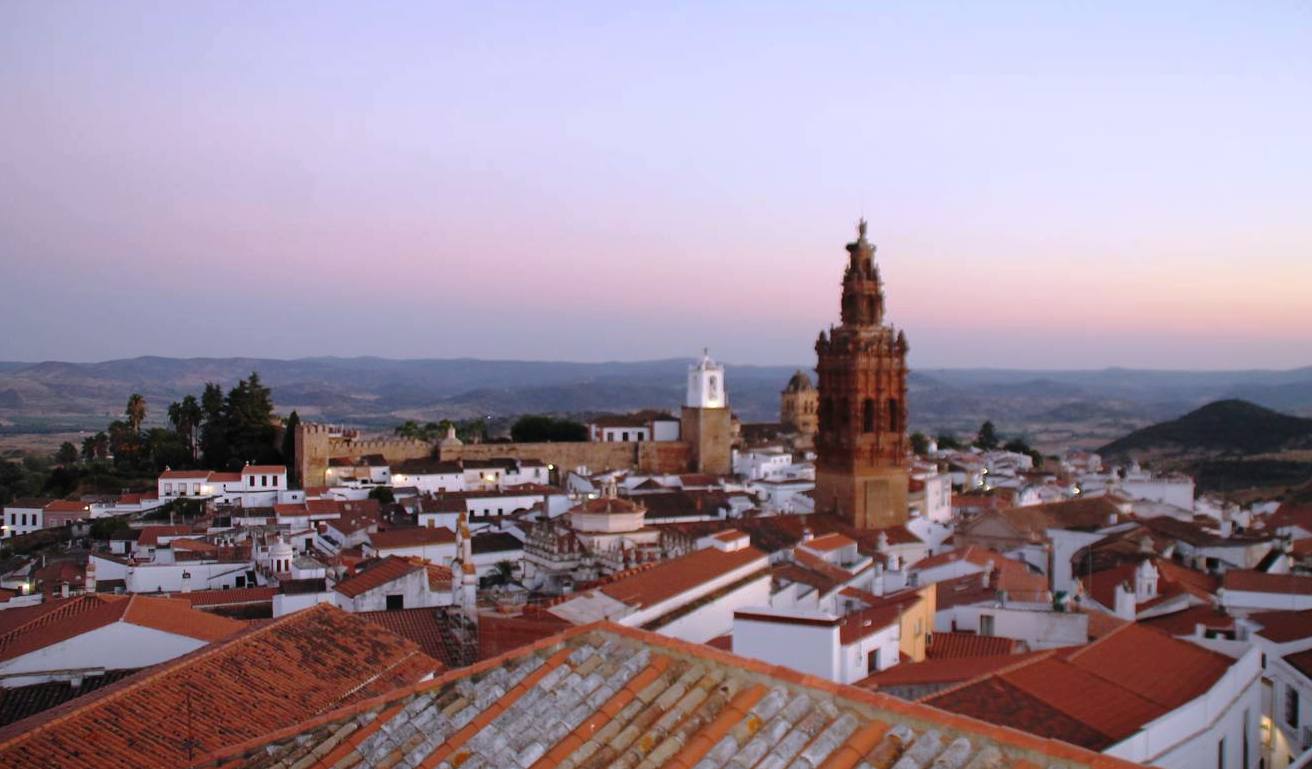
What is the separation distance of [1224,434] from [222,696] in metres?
84.7

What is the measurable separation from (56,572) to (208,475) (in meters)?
17.6

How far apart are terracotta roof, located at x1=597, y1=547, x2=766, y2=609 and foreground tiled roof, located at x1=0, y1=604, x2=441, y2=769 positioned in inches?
92.9

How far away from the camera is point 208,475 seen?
4338cm

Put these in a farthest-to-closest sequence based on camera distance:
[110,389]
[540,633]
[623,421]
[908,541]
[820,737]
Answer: [110,389]
[623,421]
[908,541]
[540,633]
[820,737]

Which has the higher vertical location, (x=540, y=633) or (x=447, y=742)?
(x=447, y=742)

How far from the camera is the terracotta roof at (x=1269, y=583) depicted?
50.7 feet

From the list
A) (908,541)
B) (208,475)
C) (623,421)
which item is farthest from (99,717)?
(623,421)

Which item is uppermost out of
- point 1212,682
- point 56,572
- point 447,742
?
point 447,742

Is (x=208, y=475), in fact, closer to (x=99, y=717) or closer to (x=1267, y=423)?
(x=99, y=717)

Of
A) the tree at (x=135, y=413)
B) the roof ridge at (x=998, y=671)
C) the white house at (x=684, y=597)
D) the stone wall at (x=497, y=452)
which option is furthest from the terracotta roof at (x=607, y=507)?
the tree at (x=135, y=413)

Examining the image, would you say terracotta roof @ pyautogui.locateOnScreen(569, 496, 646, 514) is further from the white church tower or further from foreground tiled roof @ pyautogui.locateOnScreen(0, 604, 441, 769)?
the white church tower

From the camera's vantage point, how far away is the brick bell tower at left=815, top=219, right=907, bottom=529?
3272cm

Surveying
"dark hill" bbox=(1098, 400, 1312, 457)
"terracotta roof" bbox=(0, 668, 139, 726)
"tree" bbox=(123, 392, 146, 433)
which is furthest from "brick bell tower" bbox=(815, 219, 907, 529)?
"dark hill" bbox=(1098, 400, 1312, 457)

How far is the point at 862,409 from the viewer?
33281 millimetres
